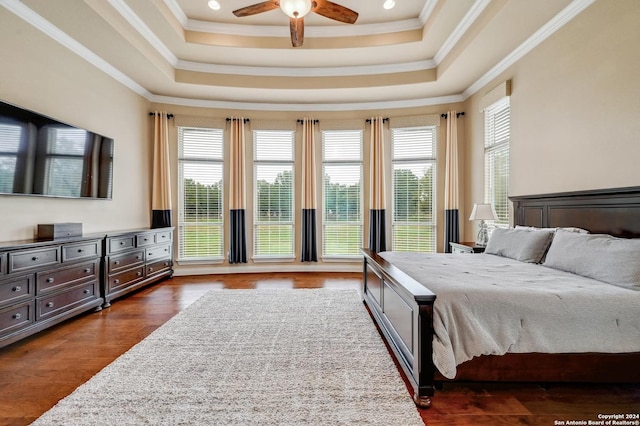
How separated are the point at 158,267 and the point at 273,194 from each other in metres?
Result: 2.36

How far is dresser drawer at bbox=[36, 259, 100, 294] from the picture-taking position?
112 inches

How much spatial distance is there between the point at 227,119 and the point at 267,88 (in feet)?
3.78

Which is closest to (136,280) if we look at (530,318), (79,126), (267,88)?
(79,126)

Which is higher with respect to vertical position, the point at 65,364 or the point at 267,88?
the point at 267,88

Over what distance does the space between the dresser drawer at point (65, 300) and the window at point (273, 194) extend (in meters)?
2.67

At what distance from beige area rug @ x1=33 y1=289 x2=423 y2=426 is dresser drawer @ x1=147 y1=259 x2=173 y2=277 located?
170 centimetres

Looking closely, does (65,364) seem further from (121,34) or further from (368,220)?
(368,220)

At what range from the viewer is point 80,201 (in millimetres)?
3830

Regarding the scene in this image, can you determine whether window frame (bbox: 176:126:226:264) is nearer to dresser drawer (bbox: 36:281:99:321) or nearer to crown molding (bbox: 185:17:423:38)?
crown molding (bbox: 185:17:423:38)

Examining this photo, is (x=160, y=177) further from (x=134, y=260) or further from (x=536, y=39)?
(x=536, y=39)

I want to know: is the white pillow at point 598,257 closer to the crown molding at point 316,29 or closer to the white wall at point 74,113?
the crown molding at point 316,29

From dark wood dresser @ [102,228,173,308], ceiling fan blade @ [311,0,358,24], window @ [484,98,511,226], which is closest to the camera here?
ceiling fan blade @ [311,0,358,24]

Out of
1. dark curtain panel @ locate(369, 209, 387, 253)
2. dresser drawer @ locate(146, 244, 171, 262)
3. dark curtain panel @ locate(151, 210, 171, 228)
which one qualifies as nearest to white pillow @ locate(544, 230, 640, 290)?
dark curtain panel @ locate(369, 209, 387, 253)

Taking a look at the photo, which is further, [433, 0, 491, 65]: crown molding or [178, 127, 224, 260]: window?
[178, 127, 224, 260]: window
